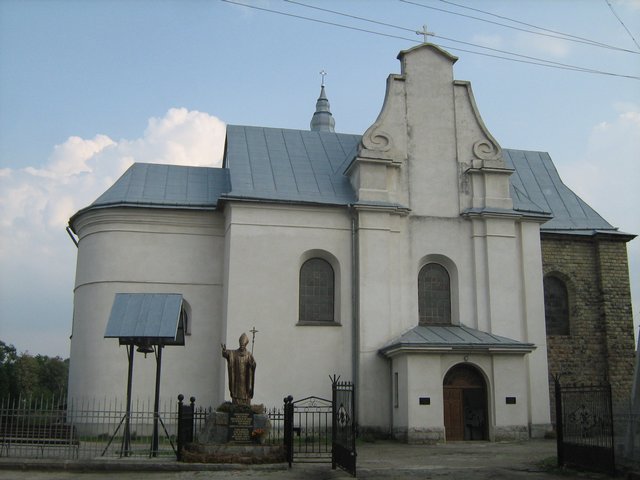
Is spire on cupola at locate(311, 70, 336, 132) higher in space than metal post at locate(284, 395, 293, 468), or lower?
higher

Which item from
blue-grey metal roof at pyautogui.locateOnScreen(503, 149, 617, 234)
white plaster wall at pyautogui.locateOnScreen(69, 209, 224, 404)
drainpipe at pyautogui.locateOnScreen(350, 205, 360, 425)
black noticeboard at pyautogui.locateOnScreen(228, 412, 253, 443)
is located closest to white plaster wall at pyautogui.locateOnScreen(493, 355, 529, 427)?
drainpipe at pyautogui.locateOnScreen(350, 205, 360, 425)

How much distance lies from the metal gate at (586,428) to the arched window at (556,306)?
11.9 metres

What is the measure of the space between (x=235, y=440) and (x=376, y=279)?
9.31 meters

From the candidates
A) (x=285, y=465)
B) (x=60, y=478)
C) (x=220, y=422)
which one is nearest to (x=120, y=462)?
(x=60, y=478)

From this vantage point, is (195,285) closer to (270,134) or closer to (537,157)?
(270,134)

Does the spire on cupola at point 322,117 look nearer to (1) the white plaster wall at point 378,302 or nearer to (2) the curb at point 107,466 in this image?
(1) the white plaster wall at point 378,302

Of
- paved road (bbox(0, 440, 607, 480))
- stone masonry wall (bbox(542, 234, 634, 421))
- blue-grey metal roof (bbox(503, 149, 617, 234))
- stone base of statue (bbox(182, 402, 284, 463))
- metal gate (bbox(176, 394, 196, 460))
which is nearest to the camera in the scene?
paved road (bbox(0, 440, 607, 480))

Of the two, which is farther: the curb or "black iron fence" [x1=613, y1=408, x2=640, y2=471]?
the curb

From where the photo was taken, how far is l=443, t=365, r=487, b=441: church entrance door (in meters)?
22.1

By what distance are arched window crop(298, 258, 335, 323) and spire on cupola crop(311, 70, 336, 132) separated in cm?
1810

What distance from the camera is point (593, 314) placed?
89.0ft

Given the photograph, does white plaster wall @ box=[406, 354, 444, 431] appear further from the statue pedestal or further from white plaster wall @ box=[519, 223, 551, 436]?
the statue pedestal

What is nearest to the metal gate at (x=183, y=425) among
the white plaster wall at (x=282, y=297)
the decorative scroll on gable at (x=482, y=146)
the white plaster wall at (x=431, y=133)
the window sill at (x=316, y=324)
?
the white plaster wall at (x=282, y=297)

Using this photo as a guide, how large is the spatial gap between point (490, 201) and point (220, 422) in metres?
13.5
